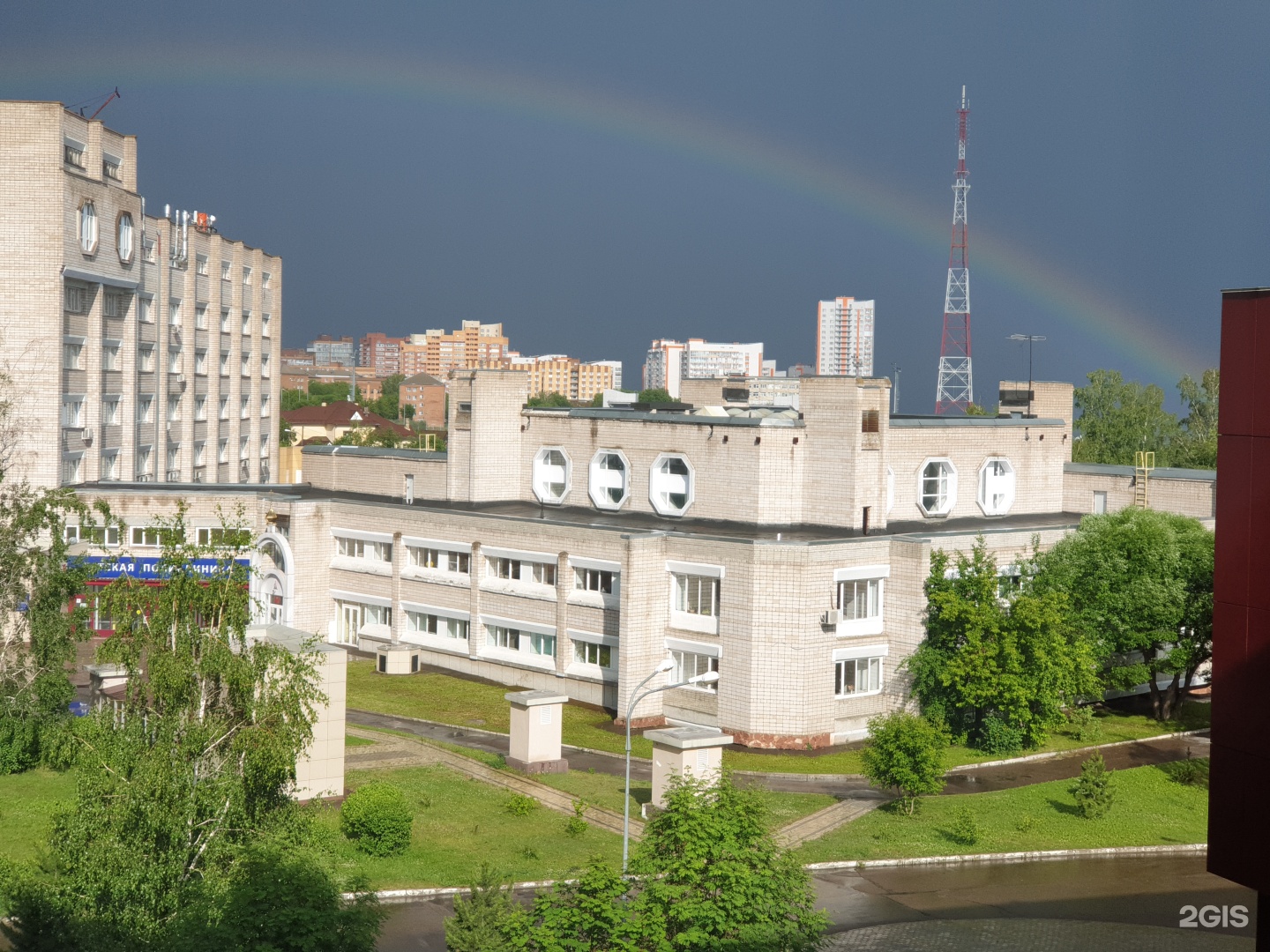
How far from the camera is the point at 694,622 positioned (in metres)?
48.1

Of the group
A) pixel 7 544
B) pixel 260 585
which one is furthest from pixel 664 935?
pixel 260 585

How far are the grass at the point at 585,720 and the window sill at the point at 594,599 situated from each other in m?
3.85

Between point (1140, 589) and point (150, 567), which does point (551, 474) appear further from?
point (1140, 589)

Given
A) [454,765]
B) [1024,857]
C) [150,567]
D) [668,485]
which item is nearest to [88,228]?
[150,567]

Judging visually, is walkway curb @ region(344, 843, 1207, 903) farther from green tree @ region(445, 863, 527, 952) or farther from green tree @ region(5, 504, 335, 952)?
green tree @ region(5, 504, 335, 952)

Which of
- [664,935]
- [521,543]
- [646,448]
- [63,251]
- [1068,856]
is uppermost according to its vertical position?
[63,251]

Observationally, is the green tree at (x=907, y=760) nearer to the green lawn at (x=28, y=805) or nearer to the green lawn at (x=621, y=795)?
the green lawn at (x=621, y=795)

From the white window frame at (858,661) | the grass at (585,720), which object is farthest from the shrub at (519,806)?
the white window frame at (858,661)

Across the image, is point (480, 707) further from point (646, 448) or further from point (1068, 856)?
point (1068, 856)

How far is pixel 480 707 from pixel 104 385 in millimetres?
34972

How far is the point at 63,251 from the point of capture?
217 ft

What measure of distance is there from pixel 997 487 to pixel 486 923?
41904 mm

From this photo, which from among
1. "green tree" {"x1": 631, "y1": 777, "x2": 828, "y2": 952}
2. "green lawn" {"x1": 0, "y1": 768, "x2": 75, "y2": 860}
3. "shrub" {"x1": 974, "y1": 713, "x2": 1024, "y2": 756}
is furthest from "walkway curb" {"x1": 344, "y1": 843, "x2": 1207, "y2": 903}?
"shrub" {"x1": 974, "y1": 713, "x2": 1024, "y2": 756}

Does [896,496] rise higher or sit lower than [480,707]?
higher
